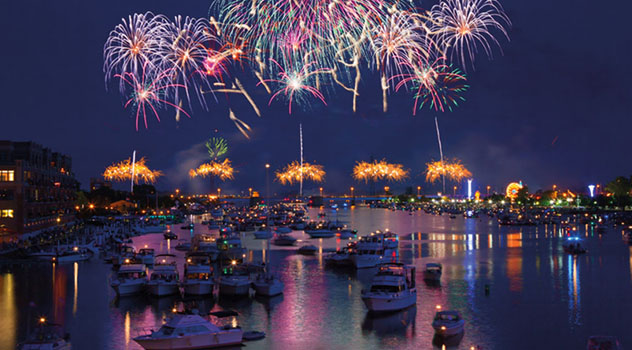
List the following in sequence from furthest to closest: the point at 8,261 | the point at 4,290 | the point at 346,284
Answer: the point at 8,261 < the point at 346,284 < the point at 4,290

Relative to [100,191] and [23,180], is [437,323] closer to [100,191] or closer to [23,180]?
[23,180]

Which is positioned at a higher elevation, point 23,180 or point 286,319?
point 23,180

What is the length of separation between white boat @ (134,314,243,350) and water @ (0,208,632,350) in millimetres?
2028

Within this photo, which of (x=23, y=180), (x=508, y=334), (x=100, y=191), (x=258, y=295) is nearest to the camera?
(x=508, y=334)

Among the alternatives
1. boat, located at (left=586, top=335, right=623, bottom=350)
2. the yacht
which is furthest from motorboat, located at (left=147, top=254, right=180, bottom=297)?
boat, located at (left=586, top=335, right=623, bottom=350)

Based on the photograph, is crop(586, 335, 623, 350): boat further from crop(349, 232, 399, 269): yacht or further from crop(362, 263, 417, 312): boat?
crop(349, 232, 399, 269): yacht

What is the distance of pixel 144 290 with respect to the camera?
42.3 metres

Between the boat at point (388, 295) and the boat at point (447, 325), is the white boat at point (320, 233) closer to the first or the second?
the boat at point (388, 295)

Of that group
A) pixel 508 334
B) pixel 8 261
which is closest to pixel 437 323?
pixel 508 334

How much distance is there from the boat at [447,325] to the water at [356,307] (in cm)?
76

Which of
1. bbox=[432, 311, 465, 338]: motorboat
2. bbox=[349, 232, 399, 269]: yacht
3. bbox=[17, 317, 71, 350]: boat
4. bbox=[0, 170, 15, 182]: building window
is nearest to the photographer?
bbox=[17, 317, 71, 350]: boat

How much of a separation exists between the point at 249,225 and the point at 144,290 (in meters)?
79.9

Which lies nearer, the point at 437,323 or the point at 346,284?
the point at 437,323

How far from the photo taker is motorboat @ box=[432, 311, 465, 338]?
3082cm
